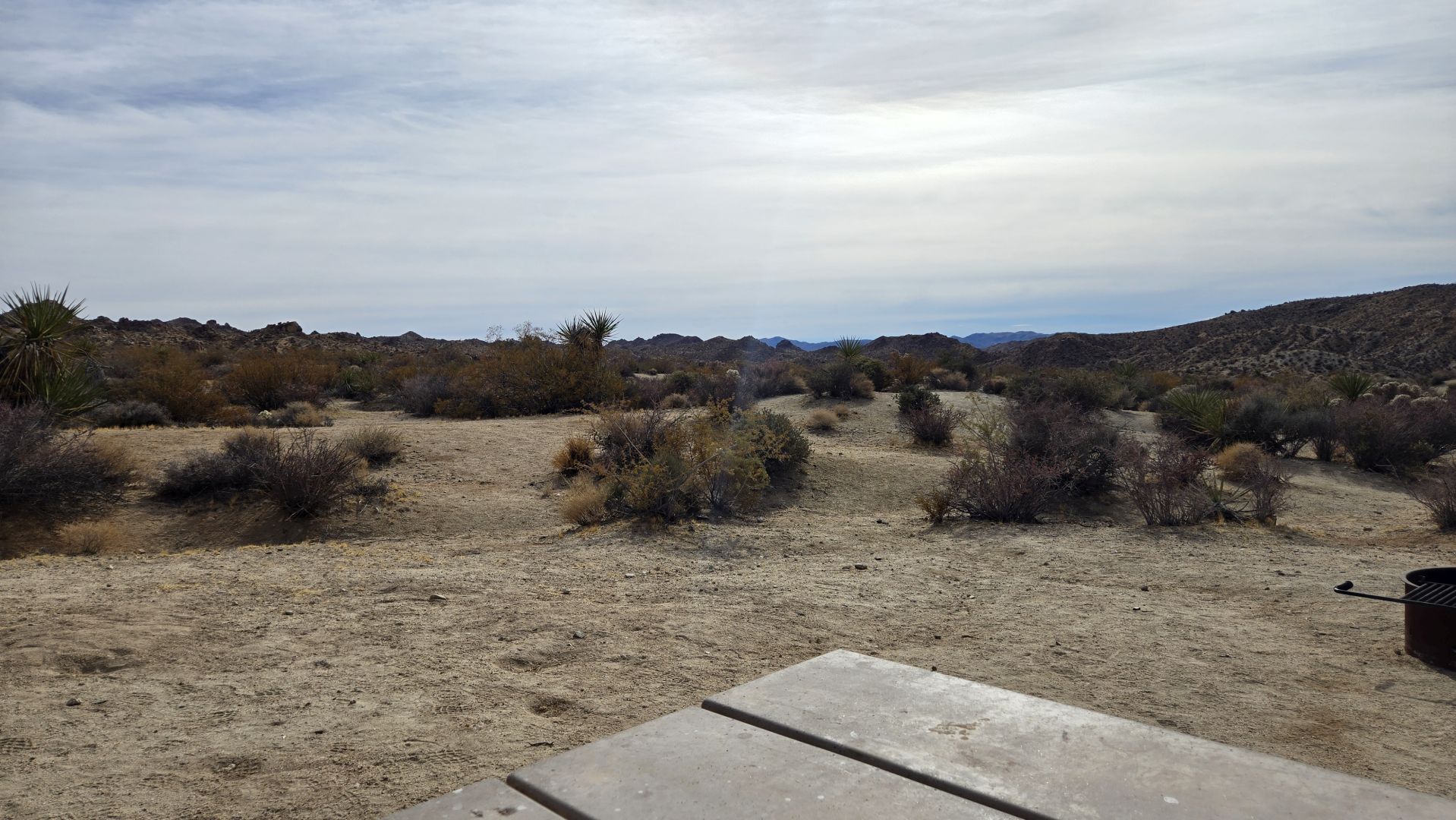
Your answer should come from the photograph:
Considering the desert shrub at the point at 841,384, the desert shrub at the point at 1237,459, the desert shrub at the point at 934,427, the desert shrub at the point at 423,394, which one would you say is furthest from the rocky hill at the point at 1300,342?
the desert shrub at the point at 423,394

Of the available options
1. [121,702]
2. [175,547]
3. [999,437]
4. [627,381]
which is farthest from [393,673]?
[627,381]

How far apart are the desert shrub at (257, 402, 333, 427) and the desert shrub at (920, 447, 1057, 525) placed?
42.5 ft

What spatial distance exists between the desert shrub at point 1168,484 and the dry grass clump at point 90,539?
11269 millimetres

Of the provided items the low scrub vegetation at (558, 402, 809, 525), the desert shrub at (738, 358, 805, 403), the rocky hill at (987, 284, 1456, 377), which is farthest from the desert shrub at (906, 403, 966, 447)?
the rocky hill at (987, 284, 1456, 377)

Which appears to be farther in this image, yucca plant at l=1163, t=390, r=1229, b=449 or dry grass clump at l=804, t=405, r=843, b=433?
dry grass clump at l=804, t=405, r=843, b=433

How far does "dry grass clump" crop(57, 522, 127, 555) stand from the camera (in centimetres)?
973

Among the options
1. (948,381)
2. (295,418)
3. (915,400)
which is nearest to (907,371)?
(948,381)

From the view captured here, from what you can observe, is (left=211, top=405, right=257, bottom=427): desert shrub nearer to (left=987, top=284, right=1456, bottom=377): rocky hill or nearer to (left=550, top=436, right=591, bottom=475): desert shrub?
(left=550, top=436, right=591, bottom=475): desert shrub

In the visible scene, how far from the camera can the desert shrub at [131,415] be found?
17422 millimetres

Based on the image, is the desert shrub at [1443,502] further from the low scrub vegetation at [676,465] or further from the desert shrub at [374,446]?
the desert shrub at [374,446]

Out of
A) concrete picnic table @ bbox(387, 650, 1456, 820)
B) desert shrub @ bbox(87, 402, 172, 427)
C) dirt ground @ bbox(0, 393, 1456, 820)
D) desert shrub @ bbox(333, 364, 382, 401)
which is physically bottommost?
dirt ground @ bbox(0, 393, 1456, 820)

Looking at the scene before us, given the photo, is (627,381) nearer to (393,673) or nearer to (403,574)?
(403,574)

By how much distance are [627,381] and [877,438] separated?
10706 mm

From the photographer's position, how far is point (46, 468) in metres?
10.8
